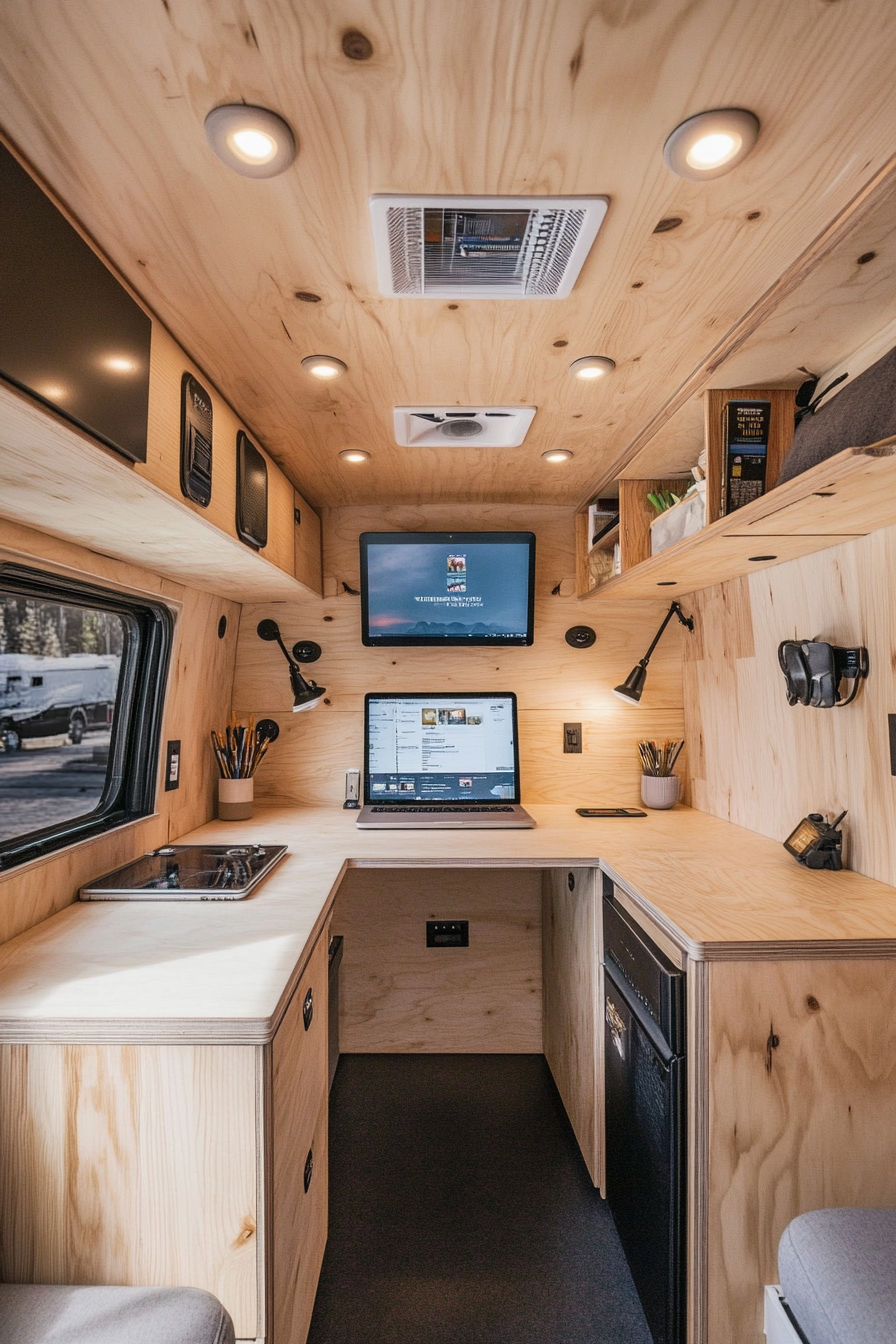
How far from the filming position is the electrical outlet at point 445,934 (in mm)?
2654

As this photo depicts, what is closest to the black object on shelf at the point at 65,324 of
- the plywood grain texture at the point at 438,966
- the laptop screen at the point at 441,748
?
the laptop screen at the point at 441,748

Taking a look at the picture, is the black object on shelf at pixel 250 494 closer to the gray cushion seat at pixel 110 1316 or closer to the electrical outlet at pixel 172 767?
the electrical outlet at pixel 172 767

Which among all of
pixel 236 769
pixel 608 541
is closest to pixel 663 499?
pixel 608 541

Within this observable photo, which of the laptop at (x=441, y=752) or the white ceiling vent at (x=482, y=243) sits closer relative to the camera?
the white ceiling vent at (x=482, y=243)

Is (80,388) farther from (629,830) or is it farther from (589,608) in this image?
(589,608)

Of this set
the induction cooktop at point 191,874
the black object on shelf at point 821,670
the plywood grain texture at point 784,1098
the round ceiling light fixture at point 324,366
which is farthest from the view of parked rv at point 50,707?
the plywood grain texture at point 784,1098

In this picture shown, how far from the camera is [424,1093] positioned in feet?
7.89

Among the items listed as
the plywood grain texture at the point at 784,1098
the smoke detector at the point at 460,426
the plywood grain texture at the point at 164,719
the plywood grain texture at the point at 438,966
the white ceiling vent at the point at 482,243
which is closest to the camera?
the white ceiling vent at the point at 482,243

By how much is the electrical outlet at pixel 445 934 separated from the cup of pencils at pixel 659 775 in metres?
0.88

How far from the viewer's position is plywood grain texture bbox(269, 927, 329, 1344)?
43.0 inches

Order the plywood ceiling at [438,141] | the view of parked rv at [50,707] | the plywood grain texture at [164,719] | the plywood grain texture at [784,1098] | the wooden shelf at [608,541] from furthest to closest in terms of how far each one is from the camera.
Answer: the view of parked rv at [50,707]
the wooden shelf at [608,541]
the plywood grain texture at [164,719]
the plywood grain texture at [784,1098]
the plywood ceiling at [438,141]

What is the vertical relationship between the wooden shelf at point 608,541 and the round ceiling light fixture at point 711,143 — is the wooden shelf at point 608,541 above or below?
below

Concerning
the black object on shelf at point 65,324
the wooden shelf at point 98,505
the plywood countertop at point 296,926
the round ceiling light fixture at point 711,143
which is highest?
the round ceiling light fixture at point 711,143

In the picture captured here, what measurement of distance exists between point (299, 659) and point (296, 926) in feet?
4.85
